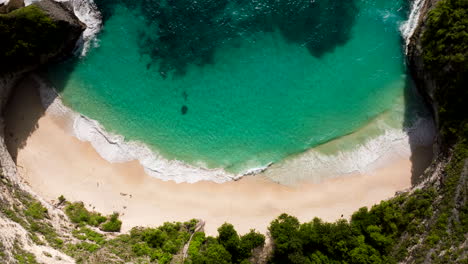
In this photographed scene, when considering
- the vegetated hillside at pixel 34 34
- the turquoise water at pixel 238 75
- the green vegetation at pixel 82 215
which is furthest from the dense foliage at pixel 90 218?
the vegetated hillside at pixel 34 34

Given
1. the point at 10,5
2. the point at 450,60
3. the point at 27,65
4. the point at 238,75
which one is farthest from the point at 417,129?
the point at 10,5

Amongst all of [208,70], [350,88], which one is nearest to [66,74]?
[208,70]

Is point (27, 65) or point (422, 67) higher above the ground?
point (27, 65)

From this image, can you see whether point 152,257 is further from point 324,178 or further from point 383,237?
point 383,237

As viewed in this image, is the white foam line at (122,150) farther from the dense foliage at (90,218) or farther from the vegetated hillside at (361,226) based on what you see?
→ the dense foliage at (90,218)

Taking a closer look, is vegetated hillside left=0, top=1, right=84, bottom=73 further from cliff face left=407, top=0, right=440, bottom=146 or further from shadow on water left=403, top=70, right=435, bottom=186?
shadow on water left=403, top=70, right=435, bottom=186

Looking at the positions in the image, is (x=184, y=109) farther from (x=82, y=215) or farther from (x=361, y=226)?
(x=361, y=226)

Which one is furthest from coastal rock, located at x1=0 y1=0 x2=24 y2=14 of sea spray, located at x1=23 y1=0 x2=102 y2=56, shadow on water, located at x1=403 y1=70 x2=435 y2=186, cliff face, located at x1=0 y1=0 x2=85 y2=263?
shadow on water, located at x1=403 y1=70 x2=435 y2=186
